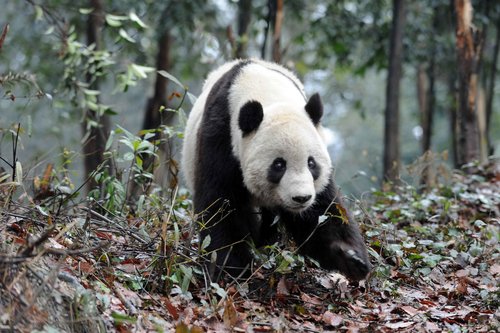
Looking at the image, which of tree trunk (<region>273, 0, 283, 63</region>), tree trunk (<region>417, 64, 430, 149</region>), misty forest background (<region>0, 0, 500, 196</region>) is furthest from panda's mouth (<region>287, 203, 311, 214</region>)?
tree trunk (<region>417, 64, 430, 149</region>)

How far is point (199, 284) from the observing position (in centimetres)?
516

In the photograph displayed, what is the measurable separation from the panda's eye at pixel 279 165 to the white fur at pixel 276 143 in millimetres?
32

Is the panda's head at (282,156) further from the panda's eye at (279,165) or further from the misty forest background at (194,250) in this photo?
the misty forest background at (194,250)

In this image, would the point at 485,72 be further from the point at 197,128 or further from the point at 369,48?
the point at 197,128

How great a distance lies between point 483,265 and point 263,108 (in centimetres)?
226

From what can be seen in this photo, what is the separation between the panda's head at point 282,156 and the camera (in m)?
5.08

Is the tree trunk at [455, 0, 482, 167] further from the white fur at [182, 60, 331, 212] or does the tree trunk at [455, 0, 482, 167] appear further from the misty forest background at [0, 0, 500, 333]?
the white fur at [182, 60, 331, 212]

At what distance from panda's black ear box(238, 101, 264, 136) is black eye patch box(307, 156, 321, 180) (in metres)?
0.48

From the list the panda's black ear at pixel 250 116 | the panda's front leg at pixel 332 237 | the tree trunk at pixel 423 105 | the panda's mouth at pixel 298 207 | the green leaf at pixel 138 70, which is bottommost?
the tree trunk at pixel 423 105

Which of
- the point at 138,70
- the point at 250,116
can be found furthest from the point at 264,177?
the point at 138,70

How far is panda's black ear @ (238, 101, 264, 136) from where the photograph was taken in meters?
5.16

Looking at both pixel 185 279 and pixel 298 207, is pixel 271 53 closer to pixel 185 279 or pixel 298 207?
pixel 298 207

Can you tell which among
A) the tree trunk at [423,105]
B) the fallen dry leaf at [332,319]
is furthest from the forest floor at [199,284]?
the tree trunk at [423,105]

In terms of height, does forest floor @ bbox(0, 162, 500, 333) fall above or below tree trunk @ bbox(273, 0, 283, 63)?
below
